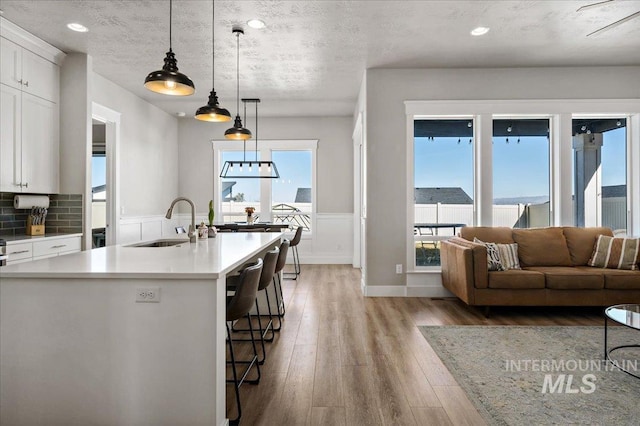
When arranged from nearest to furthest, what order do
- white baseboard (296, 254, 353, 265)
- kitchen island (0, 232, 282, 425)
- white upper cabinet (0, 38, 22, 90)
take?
kitchen island (0, 232, 282, 425) → white upper cabinet (0, 38, 22, 90) → white baseboard (296, 254, 353, 265)

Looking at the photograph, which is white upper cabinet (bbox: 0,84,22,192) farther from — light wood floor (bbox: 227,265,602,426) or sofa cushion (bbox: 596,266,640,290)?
sofa cushion (bbox: 596,266,640,290)

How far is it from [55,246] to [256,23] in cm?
307

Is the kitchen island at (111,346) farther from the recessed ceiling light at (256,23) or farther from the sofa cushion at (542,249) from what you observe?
the sofa cushion at (542,249)

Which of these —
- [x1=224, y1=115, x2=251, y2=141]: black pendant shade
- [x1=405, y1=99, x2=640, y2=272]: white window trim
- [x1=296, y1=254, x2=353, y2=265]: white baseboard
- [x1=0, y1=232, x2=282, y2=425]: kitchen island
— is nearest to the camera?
[x1=0, y1=232, x2=282, y2=425]: kitchen island

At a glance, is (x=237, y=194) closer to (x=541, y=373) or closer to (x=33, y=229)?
(x=33, y=229)

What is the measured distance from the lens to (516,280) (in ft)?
12.8

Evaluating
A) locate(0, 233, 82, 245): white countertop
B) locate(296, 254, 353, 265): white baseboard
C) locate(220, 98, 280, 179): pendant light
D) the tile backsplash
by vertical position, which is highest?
locate(220, 98, 280, 179): pendant light

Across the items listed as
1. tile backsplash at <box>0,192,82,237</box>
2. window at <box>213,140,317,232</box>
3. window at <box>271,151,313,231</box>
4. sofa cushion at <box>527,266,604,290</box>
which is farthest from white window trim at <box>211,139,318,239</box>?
sofa cushion at <box>527,266,604,290</box>

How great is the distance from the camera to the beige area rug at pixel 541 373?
209 cm

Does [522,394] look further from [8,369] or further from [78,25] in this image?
[78,25]

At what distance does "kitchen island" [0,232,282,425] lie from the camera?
175 cm

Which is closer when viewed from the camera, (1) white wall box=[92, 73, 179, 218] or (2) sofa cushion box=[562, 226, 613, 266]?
(2) sofa cushion box=[562, 226, 613, 266]

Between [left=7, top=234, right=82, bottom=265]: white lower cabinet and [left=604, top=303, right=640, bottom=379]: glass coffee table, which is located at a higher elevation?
[left=7, top=234, right=82, bottom=265]: white lower cabinet

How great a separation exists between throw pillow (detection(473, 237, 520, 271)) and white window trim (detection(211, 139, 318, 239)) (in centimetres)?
395
